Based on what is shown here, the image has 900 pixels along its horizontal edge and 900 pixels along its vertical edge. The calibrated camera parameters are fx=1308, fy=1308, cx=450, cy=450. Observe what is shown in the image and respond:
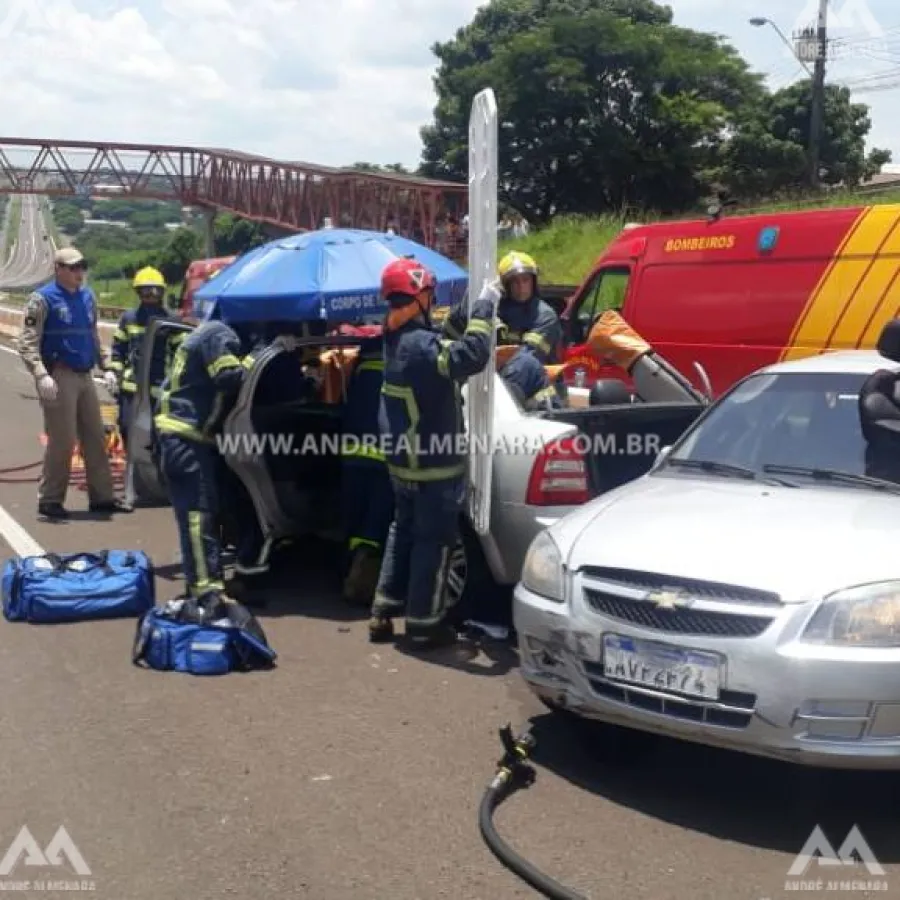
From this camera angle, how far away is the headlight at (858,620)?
4051mm

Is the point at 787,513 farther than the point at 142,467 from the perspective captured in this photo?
No

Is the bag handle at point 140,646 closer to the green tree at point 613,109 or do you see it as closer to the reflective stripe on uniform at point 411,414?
the reflective stripe on uniform at point 411,414

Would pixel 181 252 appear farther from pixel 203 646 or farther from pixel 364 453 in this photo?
pixel 203 646

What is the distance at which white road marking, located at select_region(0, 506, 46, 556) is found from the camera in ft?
28.5

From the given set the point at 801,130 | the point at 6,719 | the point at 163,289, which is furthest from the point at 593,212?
the point at 6,719

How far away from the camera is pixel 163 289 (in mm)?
11258

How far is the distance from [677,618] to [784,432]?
59.5 inches

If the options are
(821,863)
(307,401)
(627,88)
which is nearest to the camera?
(821,863)

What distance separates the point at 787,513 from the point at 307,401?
391cm

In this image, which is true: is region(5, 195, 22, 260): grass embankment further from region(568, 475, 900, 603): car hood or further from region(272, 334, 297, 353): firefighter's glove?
region(568, 475, 900, 603): car hood

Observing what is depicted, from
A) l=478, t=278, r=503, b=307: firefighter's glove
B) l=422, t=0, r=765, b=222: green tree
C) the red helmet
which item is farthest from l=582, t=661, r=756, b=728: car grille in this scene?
l=422, t=0, r=765, b=222: green tree

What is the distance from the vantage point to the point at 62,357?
9891 millimetres

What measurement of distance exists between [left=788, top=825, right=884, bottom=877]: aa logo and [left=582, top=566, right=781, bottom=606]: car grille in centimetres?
78

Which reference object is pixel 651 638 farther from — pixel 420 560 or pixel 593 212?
pixel 593 212
